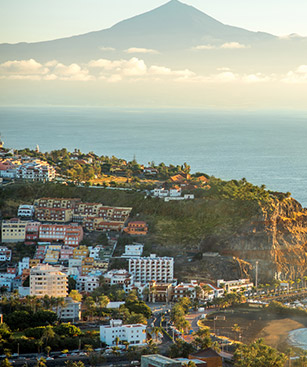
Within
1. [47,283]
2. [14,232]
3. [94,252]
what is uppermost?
[14,232]

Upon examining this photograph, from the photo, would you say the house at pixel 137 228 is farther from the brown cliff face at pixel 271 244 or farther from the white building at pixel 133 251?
the brown cliff face at pixel 271 244

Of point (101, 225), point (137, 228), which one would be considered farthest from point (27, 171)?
point (137, 228)

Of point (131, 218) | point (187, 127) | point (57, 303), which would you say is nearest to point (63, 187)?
point (131, 218)

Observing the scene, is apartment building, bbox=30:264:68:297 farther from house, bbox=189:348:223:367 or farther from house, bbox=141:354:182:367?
house, bbox=141:354:182:367

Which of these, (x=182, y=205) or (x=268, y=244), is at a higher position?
(x=182, y=205)

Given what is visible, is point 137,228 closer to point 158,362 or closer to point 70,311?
point 70,311
